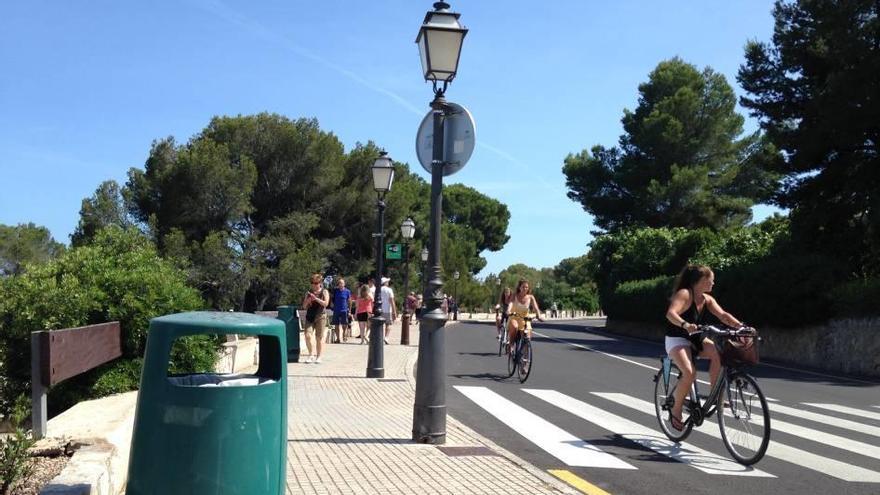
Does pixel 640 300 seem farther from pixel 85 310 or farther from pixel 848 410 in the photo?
pixel 85 310

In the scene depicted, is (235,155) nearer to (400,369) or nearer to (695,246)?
(695,246)

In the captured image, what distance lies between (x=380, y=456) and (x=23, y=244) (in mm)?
79155

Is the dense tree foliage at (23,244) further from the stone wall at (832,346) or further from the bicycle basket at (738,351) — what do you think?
the bicycle basket at (738,351)

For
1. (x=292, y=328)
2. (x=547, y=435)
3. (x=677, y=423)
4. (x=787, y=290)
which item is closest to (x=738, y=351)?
(x=677, y=423)

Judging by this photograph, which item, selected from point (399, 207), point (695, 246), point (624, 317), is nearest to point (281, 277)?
point (399, 207)

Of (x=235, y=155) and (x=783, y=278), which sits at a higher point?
(x=235, y=155)

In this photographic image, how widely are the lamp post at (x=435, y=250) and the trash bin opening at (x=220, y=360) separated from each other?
1543mm

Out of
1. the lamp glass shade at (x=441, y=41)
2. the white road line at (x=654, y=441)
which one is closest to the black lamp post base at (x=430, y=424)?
the white road line at (x=654, y=441)

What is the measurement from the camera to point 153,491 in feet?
13.1

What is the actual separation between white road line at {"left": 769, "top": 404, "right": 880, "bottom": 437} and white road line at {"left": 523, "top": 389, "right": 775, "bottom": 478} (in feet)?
8.33

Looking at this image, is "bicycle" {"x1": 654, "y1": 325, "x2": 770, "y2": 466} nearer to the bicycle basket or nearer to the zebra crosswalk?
the bicycle basket

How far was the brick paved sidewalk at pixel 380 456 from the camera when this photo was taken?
587 centimetres

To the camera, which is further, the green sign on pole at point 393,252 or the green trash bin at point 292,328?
the green sign on pole at point 393,252

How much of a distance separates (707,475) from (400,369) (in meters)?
8.90
